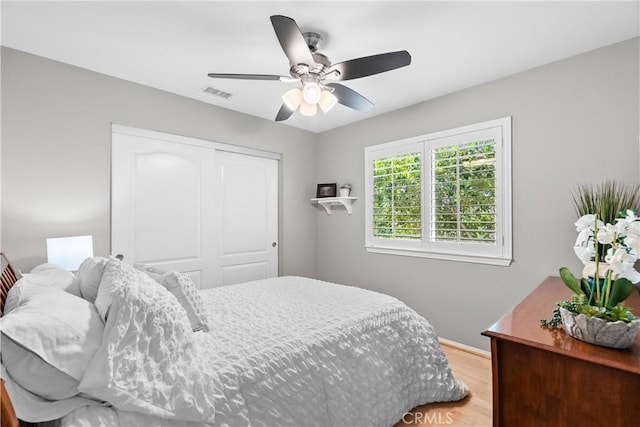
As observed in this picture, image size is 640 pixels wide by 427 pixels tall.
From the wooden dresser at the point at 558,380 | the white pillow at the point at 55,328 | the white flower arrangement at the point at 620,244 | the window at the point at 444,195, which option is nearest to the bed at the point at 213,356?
the white pillow at the point at 55,328

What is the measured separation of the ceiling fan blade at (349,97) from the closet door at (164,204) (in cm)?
171

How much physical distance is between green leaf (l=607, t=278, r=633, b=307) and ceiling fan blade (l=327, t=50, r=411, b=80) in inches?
55.3

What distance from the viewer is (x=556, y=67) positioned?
8.09 feet

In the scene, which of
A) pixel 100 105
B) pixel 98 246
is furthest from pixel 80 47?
pixel 98 246

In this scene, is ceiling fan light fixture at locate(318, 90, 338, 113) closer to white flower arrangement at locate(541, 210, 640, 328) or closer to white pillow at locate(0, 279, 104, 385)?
white flower arrangement at locate(541, 210, 640, 328)

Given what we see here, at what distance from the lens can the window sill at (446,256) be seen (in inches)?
108

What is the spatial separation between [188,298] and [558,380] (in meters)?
1.63

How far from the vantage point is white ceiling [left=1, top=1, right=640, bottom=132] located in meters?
1.84

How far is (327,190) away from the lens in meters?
4.14

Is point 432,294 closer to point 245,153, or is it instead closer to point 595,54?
point 595,54

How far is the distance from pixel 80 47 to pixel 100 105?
0.51 m

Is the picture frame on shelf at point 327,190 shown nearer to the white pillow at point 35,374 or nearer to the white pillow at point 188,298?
the white pillow at point 188,298

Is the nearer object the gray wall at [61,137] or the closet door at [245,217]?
the gray wall at [61,137]

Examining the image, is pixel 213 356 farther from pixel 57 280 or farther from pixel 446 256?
pixel 446 256
